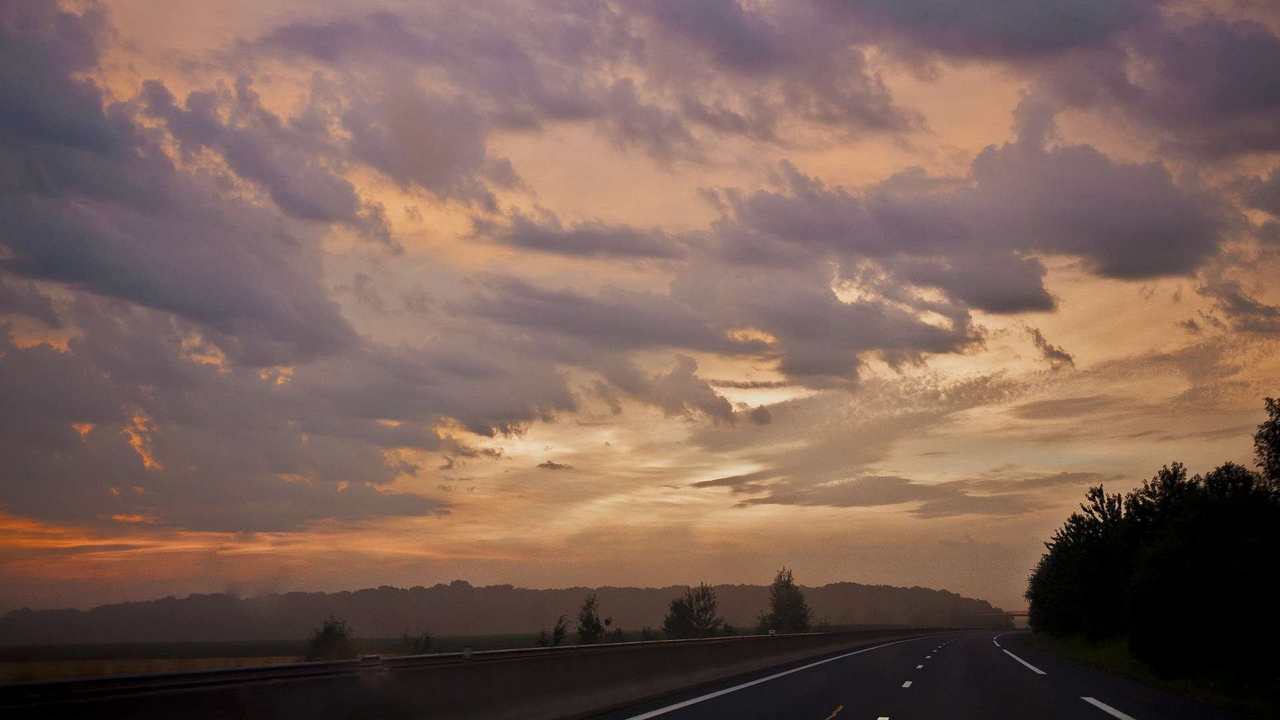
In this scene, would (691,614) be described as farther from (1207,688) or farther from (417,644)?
(1207,688)

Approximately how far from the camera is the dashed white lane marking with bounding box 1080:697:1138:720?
1694 cm

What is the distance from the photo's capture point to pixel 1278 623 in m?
23.9

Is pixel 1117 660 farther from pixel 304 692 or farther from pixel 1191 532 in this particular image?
pixel 304 692

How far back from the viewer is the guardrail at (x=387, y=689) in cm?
768

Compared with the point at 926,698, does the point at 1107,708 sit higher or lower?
lower

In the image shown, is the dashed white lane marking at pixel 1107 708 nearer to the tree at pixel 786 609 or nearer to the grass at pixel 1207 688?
the grass at pixel 1207 688

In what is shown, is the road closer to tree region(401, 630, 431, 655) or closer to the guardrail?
the guardrail

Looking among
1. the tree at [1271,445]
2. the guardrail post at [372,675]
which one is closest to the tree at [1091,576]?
the tree at [1271,445]

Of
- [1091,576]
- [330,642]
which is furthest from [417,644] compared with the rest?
[1091,576]

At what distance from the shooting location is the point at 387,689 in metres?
10.7

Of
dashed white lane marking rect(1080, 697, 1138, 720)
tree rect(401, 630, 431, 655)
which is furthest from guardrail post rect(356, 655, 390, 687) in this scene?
tree rect(401, 630, 431, 655)

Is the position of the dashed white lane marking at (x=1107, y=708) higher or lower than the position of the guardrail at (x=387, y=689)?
lower

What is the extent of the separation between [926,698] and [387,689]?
12877 millimetres

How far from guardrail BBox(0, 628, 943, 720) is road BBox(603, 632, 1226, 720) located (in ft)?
2.82
